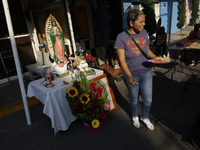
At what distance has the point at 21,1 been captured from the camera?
222 inches

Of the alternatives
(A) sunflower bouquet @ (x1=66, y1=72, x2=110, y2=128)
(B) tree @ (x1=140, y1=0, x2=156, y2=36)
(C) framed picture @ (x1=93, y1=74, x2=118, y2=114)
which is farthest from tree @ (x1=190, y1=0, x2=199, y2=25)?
(A) sunflower bouquet @ (x1=66, y1=72, x2=110, y2=128)

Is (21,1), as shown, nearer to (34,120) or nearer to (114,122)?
(34,120)

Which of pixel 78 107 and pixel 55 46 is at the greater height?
pixel 55 46

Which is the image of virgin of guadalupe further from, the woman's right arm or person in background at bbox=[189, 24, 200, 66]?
person in background at bbox=[189, 24, 200, 66]

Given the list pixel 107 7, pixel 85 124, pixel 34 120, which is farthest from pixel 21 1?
pixel 85 124

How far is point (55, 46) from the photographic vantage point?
3.26 m

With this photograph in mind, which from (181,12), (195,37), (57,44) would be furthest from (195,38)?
(181,12)

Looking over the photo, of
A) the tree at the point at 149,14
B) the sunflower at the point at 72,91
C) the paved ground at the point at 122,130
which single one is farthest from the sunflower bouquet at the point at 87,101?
the tree at the point at 149,14

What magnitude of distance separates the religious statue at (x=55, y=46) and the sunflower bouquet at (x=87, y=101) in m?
0.49

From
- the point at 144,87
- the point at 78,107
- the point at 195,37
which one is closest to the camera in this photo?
the point at 144,87

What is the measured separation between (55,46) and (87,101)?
1470mm

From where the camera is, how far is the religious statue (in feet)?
10.2

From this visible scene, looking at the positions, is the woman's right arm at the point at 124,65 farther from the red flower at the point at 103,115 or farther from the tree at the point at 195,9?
the tree at the point at 195,9

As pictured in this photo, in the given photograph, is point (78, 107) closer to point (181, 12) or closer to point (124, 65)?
point (124, 65)
